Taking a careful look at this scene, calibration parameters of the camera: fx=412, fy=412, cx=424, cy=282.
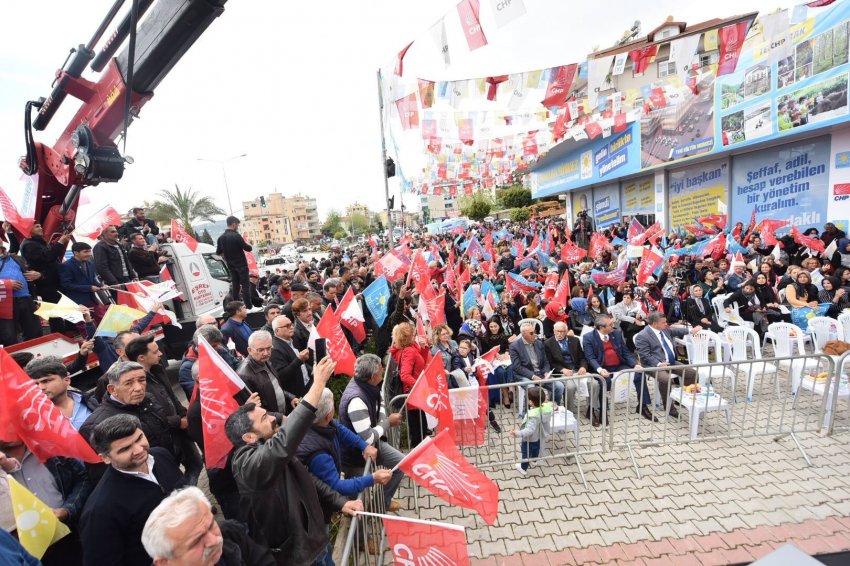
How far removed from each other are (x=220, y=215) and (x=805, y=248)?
33842 mm

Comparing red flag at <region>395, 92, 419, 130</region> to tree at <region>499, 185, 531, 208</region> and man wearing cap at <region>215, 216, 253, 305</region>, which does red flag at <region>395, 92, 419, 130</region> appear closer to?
man wearing cap at <region>215, 216, 253, 305</region>

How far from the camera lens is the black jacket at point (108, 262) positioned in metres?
6.40

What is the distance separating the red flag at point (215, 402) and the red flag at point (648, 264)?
9.15 meters

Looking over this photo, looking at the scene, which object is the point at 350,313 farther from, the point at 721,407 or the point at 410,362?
the point at 721,407

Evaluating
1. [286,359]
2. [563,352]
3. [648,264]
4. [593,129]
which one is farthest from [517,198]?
[286,359]

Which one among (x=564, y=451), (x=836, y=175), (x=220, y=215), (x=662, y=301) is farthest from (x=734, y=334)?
(x=220, y=215)

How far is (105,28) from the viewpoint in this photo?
16.9 ft

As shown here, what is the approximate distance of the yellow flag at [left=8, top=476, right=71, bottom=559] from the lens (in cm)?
211

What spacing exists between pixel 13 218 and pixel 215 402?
593 cm

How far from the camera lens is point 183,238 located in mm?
9781

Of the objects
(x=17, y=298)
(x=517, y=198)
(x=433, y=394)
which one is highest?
(x=517, y=198)

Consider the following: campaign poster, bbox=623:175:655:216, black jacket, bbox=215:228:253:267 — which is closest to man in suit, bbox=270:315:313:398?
black jacket, bbox=215:228:253:267

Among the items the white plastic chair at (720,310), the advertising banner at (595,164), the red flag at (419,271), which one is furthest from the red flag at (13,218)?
the advertising banner at (595,164)

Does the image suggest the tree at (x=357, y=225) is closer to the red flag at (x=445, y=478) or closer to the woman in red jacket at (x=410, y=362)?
the woman in red jacket at (x=410, y=362)
